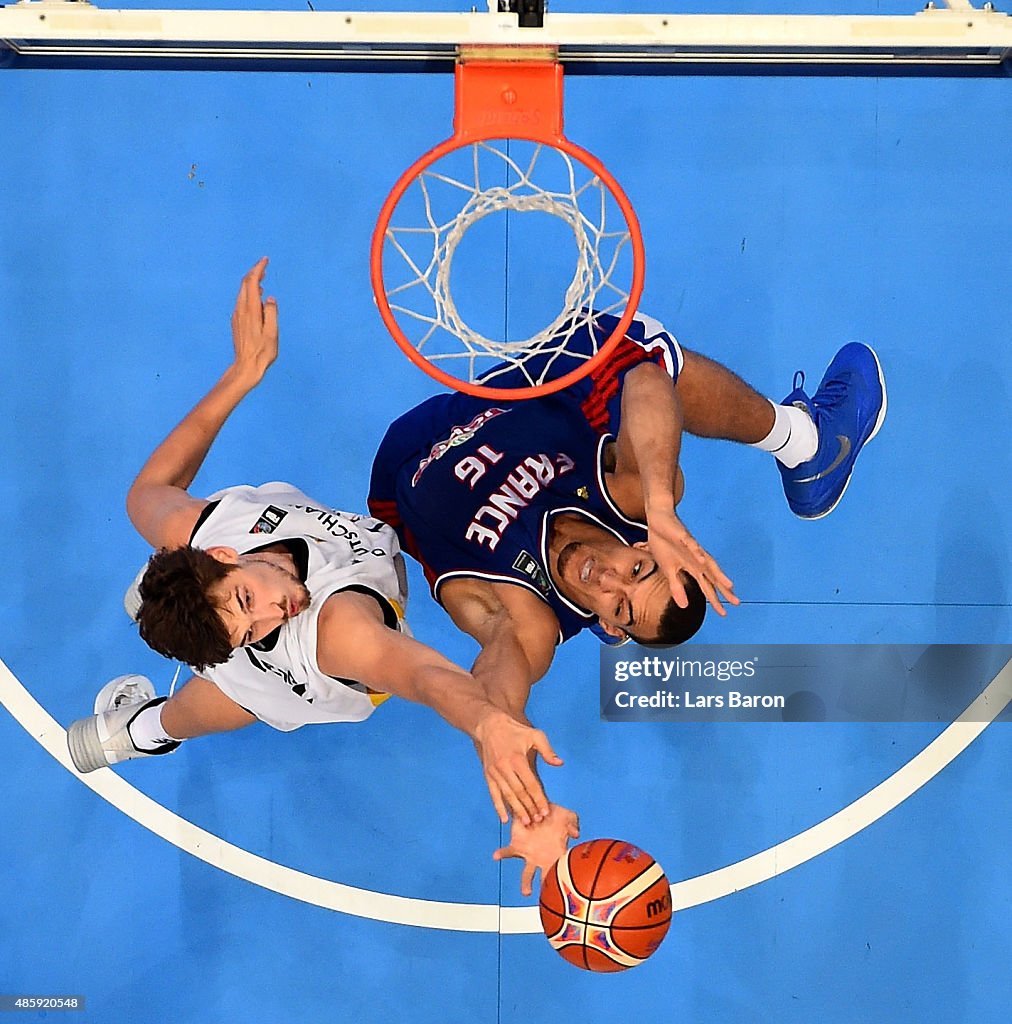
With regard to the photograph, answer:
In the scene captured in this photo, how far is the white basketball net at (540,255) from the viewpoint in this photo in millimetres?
3643

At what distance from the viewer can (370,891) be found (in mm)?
4363

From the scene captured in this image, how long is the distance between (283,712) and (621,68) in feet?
7.54

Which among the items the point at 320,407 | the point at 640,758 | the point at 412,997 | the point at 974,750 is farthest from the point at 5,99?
the point at 974,750

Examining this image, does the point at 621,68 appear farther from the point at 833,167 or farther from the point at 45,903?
the point at 45,903

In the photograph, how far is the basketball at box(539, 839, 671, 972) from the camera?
11.0 feet

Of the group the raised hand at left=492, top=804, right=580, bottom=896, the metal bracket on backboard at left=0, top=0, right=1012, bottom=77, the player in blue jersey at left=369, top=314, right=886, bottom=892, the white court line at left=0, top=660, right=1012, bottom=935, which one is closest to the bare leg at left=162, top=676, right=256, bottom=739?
the white court line at left=0, top=660, right=1012, bottom=935

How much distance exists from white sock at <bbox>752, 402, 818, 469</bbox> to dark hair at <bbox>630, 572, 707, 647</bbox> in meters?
0.75

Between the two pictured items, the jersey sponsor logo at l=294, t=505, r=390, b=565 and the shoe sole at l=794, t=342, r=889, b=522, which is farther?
the shoe sole at l=794, t=342, r=889, b=522

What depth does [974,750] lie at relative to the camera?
14.4ft

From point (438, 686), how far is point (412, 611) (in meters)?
1.18

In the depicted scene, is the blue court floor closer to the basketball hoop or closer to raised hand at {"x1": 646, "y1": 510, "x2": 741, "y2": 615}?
the basketball hoop

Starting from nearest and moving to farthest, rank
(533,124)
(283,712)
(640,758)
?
(533,124) → (283,712) → (640,758)

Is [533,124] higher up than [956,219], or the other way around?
[956,219]

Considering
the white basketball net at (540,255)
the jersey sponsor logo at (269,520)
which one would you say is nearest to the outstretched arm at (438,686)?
the jersey sponsor logo at (269,520)
